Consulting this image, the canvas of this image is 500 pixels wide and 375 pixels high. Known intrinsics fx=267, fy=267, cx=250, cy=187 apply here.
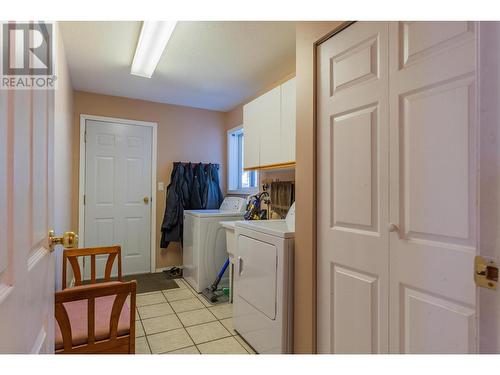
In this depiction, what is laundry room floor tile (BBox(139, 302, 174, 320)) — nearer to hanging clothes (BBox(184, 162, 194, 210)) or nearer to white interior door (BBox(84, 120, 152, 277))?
white interior door (BBox(84, 120, 152, 277))

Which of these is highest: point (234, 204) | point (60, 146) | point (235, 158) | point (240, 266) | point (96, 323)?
point (235, 158)

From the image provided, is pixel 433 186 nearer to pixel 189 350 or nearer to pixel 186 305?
pixel 189 350

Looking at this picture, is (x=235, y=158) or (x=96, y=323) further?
(x=235, y=158)

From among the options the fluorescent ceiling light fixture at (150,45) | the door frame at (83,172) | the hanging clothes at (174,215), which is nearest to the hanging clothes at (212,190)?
the hanging clothes at (174,215)

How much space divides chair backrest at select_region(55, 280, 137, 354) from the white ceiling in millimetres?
1789

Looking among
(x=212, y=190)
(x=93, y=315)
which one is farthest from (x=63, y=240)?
(x=212, y=190)

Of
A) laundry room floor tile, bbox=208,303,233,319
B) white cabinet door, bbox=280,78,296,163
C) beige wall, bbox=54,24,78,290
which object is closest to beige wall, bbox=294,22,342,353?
white cabinet door, bbox=280,78,296,163

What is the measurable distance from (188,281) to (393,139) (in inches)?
116

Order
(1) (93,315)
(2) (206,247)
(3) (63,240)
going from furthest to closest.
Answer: (2) (206,247) < (1) (93,315) < (3) (63,240)

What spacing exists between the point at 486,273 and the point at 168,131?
3.78 m

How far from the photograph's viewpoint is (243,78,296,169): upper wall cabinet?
2.11 meters

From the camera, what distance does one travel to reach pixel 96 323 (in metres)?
1.46

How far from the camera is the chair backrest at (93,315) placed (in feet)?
3.83

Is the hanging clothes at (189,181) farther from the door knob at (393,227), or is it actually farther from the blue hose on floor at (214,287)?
the door knob at (393,227)
